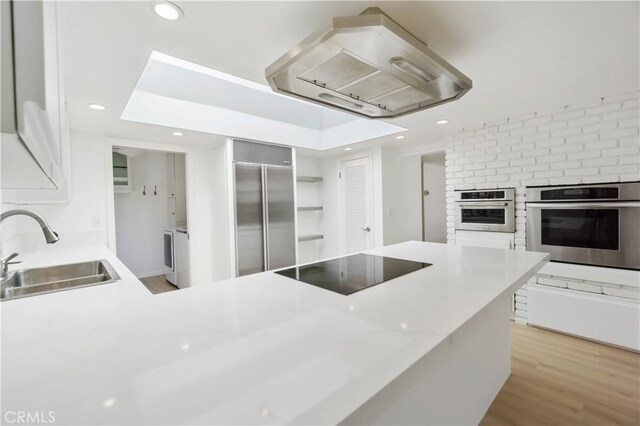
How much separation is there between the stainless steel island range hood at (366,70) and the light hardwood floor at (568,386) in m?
1.95

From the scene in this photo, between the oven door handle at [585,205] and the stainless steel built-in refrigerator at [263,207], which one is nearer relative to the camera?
the oven door handle at [585,205]

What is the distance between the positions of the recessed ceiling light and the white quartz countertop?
121cm

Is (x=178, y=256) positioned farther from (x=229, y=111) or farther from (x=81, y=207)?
(x=229, y=111)

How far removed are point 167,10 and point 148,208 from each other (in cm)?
448

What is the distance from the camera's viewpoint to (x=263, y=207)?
3.57 metres

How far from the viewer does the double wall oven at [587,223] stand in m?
2.28

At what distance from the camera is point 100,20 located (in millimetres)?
1247

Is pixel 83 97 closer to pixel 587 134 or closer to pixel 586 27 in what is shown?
pixel 586 27

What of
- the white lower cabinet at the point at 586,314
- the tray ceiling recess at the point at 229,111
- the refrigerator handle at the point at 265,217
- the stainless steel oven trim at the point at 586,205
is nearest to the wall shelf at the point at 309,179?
the tray ceiling recess at the point at 229,111

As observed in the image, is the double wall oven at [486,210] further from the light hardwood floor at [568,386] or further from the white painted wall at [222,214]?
the white painted wall at [222,214]

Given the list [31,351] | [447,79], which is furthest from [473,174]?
[31,351]

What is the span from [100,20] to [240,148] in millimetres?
2076

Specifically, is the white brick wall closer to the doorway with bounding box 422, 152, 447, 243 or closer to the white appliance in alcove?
the doorway with bounding box 422, 152, 447, 243

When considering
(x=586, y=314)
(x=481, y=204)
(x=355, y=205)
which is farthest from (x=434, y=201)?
(x=586, y=314)
